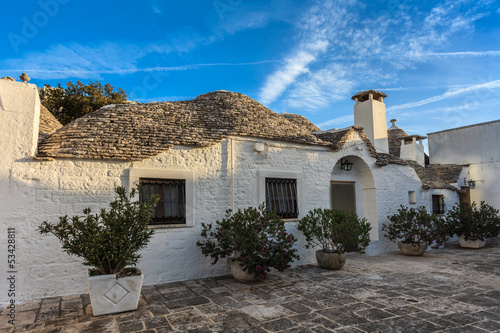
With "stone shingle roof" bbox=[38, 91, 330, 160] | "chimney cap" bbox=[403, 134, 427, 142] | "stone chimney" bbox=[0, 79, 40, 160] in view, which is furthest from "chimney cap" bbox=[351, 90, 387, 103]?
"stone chimney" bbox=[0, 79, 40, 160]

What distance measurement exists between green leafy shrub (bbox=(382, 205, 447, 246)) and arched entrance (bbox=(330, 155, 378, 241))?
0.57 m

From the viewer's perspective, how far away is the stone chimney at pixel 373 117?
13383mm

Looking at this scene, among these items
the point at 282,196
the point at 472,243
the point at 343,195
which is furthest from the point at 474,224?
the point at 282,196

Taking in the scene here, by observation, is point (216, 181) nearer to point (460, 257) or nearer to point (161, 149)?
point (161, 149)

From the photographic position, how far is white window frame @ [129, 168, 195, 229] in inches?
263

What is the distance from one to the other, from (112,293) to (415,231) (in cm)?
854

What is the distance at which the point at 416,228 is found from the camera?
975 centimetres

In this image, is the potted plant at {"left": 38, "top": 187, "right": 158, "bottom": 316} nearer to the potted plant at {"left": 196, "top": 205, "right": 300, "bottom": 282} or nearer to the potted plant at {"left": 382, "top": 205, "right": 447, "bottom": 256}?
the potted plant at {"left": 196, "top": 205, "right": 300, "bottom": 282}

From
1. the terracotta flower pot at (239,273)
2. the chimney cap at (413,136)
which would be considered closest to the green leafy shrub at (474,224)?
the chimney cap at (413,136)

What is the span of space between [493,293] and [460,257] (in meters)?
4.26

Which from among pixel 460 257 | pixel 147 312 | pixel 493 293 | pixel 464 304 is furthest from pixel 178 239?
A: pixel 460 257

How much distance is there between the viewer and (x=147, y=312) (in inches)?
196

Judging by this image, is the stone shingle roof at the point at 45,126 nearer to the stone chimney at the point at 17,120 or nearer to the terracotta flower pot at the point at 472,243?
the stone chimney at the point at 17,120

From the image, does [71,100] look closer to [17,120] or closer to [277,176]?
[17,120]
